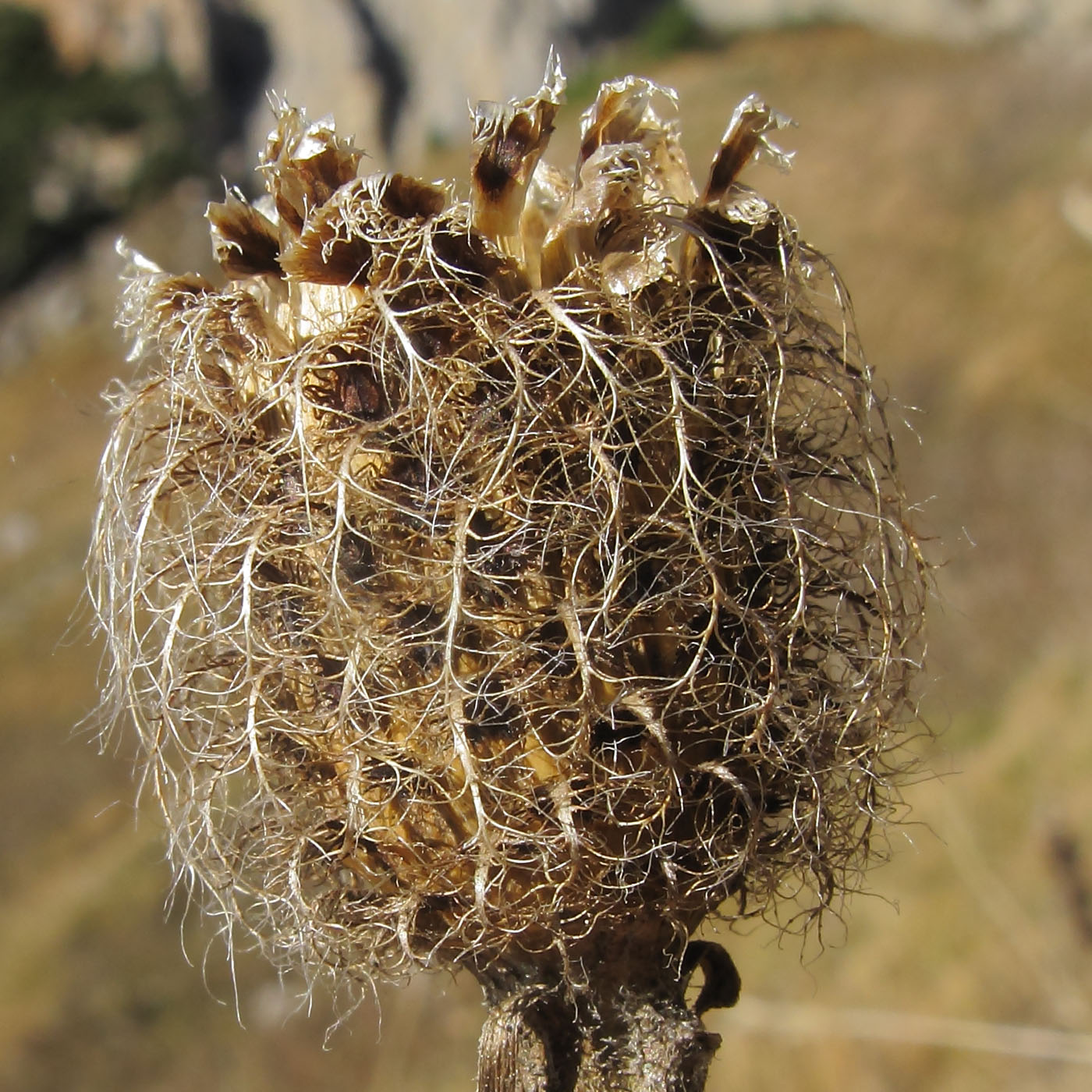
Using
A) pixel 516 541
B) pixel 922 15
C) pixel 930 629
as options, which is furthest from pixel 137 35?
pixel 516 541

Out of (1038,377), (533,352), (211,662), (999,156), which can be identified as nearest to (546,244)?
(533,352)

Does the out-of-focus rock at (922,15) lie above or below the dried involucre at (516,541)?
above

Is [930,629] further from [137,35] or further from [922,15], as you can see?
[137,35]

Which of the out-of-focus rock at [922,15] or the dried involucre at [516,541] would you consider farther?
the out-of-focus rock at [922,15]

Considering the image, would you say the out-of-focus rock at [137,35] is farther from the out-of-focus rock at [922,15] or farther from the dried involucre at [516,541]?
the dried involucre at [516,541]

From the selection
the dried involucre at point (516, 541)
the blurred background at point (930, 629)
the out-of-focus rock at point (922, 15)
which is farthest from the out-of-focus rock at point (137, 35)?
the dried involucre at point (516, 541)
